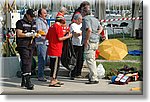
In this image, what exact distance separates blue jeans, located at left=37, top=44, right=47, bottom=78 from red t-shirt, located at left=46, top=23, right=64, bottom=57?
1.55 ft

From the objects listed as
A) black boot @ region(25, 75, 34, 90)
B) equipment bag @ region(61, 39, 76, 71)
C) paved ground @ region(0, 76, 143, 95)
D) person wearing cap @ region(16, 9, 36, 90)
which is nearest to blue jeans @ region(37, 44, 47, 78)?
paved ground @ region(0, 76, 143, 95)

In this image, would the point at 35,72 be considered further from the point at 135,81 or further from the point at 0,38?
the point at 135,81

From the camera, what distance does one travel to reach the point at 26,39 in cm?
646

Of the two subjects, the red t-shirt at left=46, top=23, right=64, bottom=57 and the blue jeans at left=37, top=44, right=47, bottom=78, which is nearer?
the red t-shirt at left=46, top=23, right=64, bottom=57

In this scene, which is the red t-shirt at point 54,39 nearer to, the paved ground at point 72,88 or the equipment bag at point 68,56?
the paved ground at point 72,88

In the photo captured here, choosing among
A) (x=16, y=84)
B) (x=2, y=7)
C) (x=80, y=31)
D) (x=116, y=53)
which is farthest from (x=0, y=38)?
(x=116, y=53)

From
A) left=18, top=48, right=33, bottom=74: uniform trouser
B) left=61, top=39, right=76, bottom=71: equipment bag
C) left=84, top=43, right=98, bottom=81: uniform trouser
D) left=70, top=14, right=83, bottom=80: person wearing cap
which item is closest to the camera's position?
left=18, top=48, right=33, bottom=74: uniform trouser

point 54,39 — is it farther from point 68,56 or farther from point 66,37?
point 68,56

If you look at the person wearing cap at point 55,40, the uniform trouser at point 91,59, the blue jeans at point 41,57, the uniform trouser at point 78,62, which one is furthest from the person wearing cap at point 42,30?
the uniform trouser at point 91,59

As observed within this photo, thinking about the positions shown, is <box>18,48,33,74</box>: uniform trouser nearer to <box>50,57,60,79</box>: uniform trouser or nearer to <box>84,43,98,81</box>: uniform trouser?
<box>50,57,60,79</box>: uniform trouser

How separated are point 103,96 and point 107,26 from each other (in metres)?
6.76

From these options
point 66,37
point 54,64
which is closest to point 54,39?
point 66,37

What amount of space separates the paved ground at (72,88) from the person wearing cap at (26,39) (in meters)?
0.26

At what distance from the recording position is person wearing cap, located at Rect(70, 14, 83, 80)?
7242 millimetres
